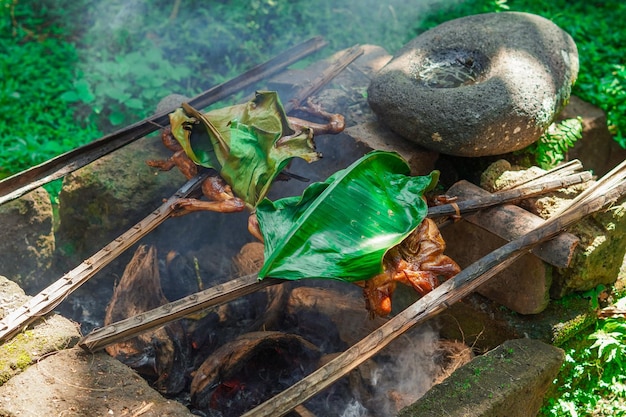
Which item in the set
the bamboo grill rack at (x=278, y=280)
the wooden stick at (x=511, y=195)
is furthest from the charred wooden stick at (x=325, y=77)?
the wooden stick at (x=511, y=195)

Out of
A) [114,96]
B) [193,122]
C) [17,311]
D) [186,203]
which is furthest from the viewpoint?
[114,96]

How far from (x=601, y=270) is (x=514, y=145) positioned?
0.92 m

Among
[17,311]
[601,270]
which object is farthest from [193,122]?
[601,270]

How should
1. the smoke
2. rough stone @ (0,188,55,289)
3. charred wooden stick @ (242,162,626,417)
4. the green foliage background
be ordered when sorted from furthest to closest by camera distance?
the green foliage background
rough stone @ (0,188,55,289)
the smoke
charred wooden stick @ (242,162,626,417)

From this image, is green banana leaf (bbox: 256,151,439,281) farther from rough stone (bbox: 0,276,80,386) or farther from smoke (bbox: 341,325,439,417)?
rough stone (bbox: 0,276,80,386)

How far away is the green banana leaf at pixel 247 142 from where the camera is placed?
148 inches

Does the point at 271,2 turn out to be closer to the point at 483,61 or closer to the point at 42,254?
the point at 483,61

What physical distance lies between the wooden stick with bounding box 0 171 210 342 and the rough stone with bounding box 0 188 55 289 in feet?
2.85

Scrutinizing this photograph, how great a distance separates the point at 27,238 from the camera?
411 cm

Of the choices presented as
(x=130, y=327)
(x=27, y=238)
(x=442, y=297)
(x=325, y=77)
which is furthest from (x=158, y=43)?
(x=442, y=297)

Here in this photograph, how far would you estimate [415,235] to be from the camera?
11.2 ft

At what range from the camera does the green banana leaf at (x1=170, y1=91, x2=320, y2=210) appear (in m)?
3.77

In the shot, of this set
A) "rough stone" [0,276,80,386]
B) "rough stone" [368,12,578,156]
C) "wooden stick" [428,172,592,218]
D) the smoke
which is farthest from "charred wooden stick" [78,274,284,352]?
"rough stone" [368,12,578,156]

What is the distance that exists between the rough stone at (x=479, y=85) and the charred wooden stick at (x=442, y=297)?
63 centimetres
